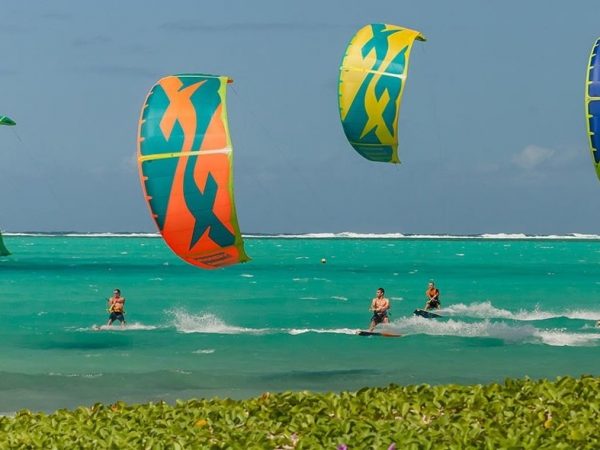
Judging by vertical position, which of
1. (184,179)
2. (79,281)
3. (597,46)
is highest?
(597,46)

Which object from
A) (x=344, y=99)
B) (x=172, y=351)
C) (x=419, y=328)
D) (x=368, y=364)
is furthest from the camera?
(x=419, y=328)

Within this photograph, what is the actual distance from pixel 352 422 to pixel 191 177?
660 cm

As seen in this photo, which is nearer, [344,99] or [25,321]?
[344,99]

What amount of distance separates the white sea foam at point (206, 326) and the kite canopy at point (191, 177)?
27793 mm

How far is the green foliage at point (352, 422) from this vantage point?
10273mm

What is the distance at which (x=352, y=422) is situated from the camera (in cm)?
1077

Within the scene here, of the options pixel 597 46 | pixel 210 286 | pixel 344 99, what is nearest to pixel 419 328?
pixel 344 99

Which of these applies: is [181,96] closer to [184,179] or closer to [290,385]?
[184,179]

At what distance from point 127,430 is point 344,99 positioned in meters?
13.1

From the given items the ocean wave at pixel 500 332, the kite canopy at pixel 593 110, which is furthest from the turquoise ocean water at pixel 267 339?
the kite canopy at pixel 593 110

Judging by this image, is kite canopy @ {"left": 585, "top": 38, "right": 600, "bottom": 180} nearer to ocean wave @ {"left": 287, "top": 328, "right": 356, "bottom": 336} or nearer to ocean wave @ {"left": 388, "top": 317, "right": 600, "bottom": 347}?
ocean wave @ {"left": 388, "top": 317, "right": 600, "bottom": 347}

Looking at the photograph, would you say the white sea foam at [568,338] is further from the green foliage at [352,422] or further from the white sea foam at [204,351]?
the green foliage at [352,422]

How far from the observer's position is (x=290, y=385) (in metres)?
27.4

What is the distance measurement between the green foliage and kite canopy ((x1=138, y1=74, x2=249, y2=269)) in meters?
4.67
